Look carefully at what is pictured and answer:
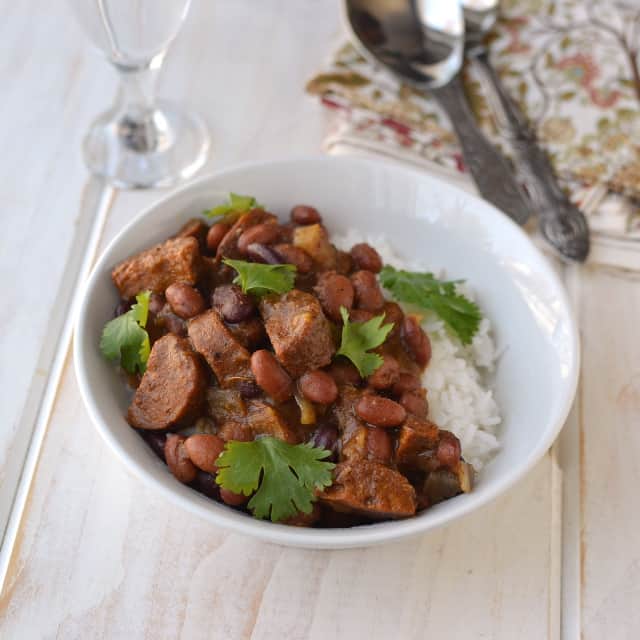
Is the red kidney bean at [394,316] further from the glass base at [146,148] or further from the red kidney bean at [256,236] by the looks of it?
the glass base at [146,148]

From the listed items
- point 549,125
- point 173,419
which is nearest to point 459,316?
point 173,419

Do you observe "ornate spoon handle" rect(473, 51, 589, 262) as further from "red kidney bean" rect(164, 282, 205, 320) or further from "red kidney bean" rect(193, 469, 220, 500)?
"red kidney bean" rect(193, 469, 220, 500)

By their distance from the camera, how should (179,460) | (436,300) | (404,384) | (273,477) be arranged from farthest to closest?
1. (436,300)
2. (404,384)
3. (179,460)
4. (273,477)

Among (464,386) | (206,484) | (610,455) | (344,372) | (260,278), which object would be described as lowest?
(610,455)

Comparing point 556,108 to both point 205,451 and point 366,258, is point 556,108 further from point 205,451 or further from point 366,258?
point 205,451

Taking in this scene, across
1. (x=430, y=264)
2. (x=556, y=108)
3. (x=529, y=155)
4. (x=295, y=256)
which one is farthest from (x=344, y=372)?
(x=556, y=108)


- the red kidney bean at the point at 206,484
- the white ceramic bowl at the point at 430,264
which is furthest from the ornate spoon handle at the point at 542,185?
the red kidney bean at the point at 206,484
